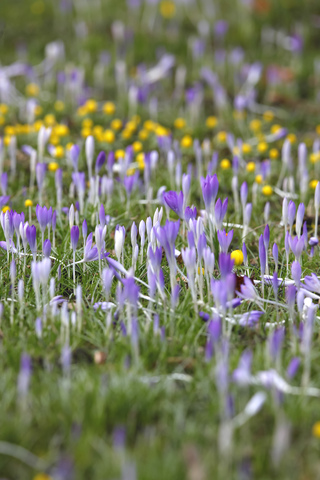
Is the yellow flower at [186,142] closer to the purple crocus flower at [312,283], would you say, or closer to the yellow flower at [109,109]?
the yellow flower at [109,109]

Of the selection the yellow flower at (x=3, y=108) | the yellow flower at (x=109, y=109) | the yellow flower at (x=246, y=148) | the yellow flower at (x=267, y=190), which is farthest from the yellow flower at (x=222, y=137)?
the yellow flower at (x=3, y=108)

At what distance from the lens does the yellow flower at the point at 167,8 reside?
760 centimetres

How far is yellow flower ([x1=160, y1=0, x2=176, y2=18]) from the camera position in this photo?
299 inches

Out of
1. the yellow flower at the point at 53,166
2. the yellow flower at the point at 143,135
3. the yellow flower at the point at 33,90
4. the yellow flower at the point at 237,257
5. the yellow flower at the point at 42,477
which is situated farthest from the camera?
the yellow flower at the point at 33,90

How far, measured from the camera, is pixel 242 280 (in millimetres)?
2633

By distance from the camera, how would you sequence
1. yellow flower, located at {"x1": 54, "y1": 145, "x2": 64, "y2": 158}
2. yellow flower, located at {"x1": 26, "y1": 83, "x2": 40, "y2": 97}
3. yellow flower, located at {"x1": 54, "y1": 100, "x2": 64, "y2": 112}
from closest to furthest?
yellow flower, located at {"x1": 54, "y1": 145, "x2": 64, "y2": 158}, yellow flower, located at {"x1": 54, "y1": 100, "x2": 64, "y2": 112}, yellow flower, located at {"x1": 26, "y1": 83, "x2": 40, "y2": 97}

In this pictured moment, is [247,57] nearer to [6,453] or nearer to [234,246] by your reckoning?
[234,246]

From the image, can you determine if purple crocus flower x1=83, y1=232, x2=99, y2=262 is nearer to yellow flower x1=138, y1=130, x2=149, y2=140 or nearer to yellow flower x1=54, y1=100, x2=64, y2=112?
yellow flower x1=138, y1=130, x2=149, y2=140

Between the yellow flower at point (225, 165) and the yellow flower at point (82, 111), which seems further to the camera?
the yellow flower at point (82, 111)

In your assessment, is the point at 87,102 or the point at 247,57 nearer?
the point at 87,102

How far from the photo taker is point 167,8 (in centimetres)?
772

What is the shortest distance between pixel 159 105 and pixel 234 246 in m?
2.87

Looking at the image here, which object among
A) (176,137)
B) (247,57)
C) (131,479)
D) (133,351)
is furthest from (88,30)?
(131,479)

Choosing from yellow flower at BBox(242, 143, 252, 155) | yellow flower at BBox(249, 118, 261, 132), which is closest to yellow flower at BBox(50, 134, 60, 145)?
yellow flower at BBox(242, 143, 252, 155)
